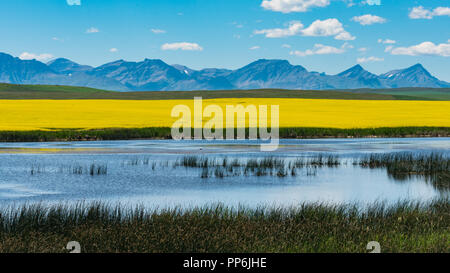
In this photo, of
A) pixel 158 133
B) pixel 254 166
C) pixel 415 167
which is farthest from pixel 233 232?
pixel 158 133

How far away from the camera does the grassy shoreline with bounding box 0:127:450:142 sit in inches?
2162

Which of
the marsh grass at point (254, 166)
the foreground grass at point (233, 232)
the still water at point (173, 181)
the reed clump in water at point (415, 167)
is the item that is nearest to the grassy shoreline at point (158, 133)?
the still water at point (173, 181)

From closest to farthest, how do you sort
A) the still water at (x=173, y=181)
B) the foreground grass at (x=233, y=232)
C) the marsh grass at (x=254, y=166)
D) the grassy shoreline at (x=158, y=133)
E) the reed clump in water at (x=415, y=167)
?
the foreground grass at (x=233, y=232) → the still water at (x=173, y=181) → the reed clump in water at (x=415, y=167) → the marsh grass at (x=254, y=166) → the grassy shoreline at (x=158, y=133)

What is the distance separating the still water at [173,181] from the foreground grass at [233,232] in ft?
7.24

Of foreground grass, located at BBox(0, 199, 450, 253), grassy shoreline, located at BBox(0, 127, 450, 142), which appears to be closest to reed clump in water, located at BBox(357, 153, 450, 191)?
foreground grass, located at BBox(0, 199, 450, 253)

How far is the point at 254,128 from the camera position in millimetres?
63156

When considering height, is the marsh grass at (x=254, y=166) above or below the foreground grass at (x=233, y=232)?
below

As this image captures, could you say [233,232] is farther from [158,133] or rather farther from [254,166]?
[158,133]

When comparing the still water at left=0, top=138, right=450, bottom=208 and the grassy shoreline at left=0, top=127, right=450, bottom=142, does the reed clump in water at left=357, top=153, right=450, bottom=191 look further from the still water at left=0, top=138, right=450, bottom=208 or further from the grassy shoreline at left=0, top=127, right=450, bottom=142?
the grassy shoreline at left=0, top=127, right=450, bottom=142

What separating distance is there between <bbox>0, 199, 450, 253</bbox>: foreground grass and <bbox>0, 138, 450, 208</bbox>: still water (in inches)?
86.9

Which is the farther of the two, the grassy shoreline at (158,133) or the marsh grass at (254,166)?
the grassy shoreline at (158,133)

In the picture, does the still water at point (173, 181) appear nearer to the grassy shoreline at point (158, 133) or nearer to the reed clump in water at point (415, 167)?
the reed clump in water at point (415, 167)

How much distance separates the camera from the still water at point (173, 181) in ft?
83.5

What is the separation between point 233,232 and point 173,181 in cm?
1628
